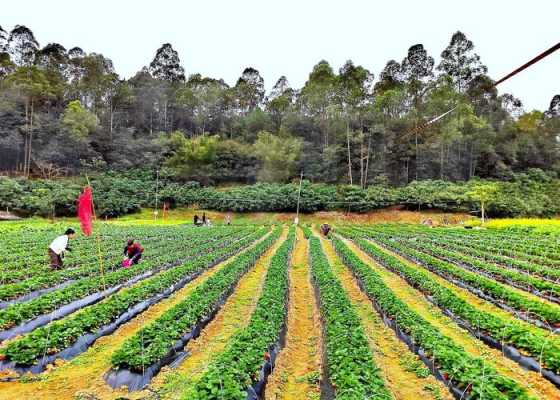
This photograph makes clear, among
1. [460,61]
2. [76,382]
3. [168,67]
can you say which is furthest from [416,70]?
[76,382]

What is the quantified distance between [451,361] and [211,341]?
4.31m

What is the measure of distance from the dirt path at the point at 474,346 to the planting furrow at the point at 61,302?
8.55 meters

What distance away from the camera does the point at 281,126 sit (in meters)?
58.9

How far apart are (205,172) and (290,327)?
157 ft

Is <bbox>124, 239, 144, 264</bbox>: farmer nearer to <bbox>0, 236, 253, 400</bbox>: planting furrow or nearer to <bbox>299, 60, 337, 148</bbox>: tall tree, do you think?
<bbox>0, 236, 253, 400</bbox>: planting furrow

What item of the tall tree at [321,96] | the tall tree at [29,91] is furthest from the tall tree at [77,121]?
the tall tree at [321,96]

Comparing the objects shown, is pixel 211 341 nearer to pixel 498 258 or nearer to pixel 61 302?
pixel 61 302

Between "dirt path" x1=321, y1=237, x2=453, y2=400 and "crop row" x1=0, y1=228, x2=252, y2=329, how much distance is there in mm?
7265

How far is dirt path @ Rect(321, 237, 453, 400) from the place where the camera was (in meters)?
4.99

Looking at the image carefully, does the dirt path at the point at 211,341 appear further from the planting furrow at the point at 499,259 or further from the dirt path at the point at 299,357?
the planting furrow at the point at 499,259

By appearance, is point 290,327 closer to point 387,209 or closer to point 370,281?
point 370,281

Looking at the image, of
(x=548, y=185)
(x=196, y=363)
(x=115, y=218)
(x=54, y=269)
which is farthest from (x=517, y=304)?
(x=548, y=185)

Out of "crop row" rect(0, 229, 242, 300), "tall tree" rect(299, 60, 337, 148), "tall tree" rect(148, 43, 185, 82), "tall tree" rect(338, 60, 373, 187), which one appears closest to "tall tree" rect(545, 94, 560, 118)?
"tall tree" rect(338, 60, 373, 187)

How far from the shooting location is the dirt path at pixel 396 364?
4988mm
